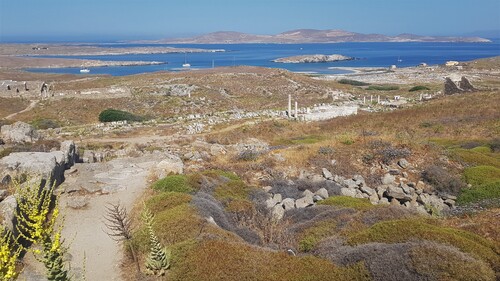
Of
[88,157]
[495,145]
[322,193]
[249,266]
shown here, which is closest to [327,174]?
[322,193]

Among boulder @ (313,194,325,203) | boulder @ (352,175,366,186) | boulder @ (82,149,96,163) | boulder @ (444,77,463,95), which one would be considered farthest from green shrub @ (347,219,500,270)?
boulder @ (444,77,463,95)

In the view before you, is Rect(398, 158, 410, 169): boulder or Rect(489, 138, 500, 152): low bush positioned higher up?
Rect(398, 158, 410, 169): boulder

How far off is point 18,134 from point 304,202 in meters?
23.3

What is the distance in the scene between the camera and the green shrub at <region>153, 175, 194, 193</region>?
539 inches

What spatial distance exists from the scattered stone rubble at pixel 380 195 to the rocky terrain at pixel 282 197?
0.06 metres

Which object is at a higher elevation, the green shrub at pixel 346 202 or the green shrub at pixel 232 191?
the green shrub at pixel 346 202

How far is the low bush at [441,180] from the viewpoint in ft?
52.4

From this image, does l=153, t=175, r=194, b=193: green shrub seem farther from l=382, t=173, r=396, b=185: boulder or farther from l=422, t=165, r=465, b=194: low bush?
l=422, t=165, r=465, b=194: low bush

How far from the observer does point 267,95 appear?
62.0m

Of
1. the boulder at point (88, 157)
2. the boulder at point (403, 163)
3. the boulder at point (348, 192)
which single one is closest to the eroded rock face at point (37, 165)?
the boulder at point (88, 157)

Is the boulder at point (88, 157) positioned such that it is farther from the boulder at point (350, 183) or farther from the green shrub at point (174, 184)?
the boulder at point (350, 183)

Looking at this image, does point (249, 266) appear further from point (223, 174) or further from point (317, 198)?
point (223, 174)

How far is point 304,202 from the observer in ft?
44.6

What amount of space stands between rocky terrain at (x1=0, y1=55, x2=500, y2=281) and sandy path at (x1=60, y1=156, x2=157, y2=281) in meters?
0.05
